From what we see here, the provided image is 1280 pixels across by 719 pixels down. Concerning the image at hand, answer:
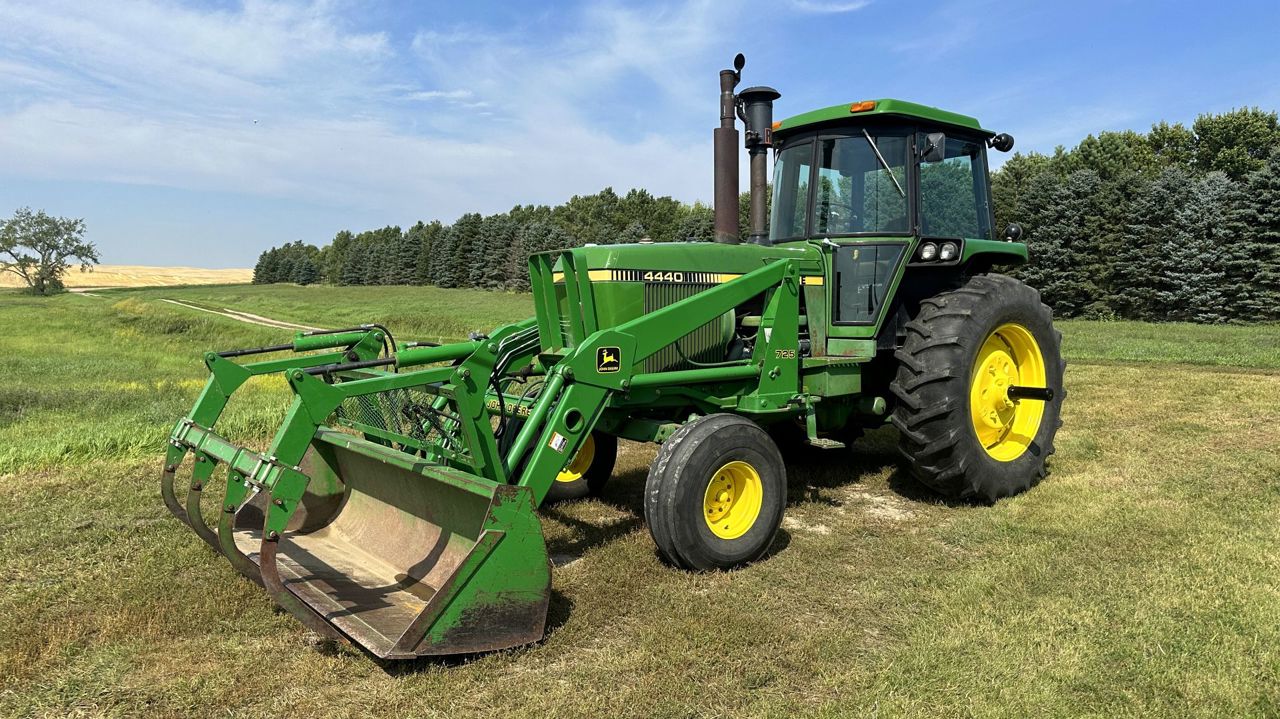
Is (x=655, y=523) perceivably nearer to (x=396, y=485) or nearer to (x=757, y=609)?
(x=757, y=609)

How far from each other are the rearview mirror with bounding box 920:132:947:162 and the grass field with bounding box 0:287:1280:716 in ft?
8.43

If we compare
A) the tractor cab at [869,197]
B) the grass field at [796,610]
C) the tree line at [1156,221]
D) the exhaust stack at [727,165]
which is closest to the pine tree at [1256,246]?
the tree line at [1156,221]

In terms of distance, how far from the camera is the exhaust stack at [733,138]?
6.49m

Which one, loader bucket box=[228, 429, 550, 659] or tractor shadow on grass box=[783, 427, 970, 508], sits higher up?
loader bucket box=[228, 429, 550, 659]

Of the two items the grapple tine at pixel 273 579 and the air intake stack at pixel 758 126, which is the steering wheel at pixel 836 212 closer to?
the air intake stack at pixel 758 126

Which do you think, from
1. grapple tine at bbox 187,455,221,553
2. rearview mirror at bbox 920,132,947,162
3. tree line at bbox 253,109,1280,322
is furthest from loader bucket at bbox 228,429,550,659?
tree line at bbox 253,109,1280,322

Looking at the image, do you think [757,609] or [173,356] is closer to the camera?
[757,609]

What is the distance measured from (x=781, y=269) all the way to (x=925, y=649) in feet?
8.70

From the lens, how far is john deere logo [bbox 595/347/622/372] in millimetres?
4535

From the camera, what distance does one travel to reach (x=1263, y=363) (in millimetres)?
13531

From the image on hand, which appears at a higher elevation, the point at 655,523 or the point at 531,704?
the point at 655,523

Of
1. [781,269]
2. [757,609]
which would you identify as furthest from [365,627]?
[781,269]

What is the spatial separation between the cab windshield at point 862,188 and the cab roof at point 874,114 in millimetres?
122

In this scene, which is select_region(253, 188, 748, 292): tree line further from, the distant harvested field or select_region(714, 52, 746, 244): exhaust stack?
select_region(714, 52, 746, 244): exhaust stack
